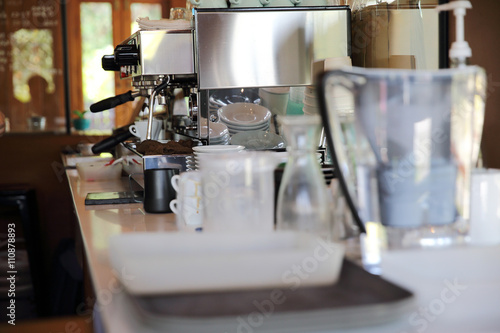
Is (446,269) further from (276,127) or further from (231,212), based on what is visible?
(276,127)

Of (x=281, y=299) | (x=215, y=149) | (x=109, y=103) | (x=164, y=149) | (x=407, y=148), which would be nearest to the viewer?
(x=281, y=299)

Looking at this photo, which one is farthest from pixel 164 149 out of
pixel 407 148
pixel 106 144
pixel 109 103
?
pixel 407 148

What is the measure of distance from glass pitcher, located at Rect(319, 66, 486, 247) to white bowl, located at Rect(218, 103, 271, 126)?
0.92m

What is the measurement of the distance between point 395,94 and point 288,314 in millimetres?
339

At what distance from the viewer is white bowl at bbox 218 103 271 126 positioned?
1.72m

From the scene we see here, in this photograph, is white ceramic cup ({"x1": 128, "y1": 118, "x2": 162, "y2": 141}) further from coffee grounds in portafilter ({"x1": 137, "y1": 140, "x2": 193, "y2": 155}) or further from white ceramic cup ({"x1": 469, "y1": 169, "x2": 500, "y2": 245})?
white ceramic cup ({"x1": 469, "y1": 169, "x2": 500, "y2": 245})

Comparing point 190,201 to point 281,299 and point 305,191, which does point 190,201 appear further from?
point 281,299

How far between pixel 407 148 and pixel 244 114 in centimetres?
97

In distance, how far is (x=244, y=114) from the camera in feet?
5.69

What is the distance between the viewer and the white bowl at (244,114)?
1.72 metres

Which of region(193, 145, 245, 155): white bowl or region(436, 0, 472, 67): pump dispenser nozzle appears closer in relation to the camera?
region(436, 0, 472, 67): pump dispenser nozzle

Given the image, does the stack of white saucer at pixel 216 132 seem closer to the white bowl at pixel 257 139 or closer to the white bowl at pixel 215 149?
the white bowl at pixel 257 139

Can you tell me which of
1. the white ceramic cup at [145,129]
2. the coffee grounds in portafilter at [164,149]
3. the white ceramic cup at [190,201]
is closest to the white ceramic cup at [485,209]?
the white ceramic cup at [190,201]

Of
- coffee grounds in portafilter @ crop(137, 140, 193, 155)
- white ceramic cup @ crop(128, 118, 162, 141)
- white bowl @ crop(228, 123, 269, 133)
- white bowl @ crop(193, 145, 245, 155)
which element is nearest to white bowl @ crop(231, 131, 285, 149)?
white bowl @ crop(228, 123, 269, 133)
